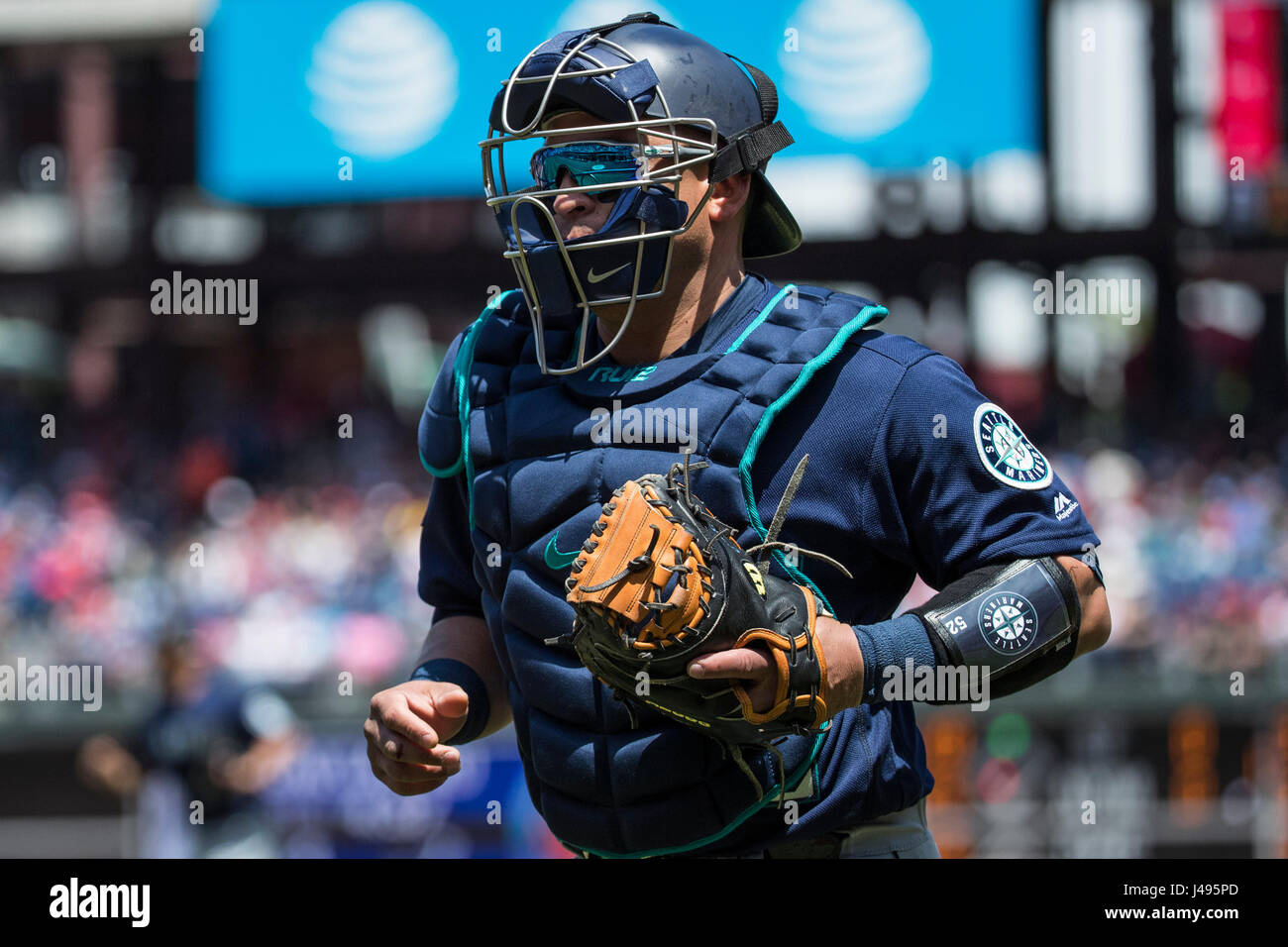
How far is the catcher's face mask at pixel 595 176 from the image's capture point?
7.44 ft

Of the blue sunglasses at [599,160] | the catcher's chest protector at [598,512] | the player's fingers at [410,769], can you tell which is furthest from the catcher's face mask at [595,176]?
the player's fingers at [410,769]

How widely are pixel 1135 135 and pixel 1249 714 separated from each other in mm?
4645

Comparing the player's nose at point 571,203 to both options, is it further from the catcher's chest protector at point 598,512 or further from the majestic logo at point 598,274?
the catcher's chest protector at point 598,512

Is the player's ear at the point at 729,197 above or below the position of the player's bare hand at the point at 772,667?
above

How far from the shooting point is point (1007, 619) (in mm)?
2096

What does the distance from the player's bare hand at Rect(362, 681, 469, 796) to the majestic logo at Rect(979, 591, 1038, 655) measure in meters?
0.79

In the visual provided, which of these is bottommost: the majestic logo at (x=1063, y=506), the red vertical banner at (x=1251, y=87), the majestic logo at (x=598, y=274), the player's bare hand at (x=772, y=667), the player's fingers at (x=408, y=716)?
the player's fingers at (x=408, y=716)

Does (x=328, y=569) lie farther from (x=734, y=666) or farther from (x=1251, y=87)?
(x=734, y=666)

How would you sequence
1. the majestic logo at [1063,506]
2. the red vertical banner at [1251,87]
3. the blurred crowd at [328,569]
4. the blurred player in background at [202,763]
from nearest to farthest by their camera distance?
the majestic logo at [1063,506] < the blurred player in background at [202,763] < the blurred crowd at [328,569] < the red vertical banner at [1251,87]

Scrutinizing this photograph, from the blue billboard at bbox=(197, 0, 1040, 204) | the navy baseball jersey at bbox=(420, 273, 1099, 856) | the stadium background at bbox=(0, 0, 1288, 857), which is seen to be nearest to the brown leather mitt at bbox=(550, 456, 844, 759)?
the navy baseball jersey at bbox=(420, 273, 1099, 856)

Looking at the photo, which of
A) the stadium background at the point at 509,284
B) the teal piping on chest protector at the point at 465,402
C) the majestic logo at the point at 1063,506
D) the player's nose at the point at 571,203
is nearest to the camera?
the majestic logo at the point at 1063,506

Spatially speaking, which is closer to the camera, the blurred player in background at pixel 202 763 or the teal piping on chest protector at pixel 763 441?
the teal piping on chest protector at pixel 763 441

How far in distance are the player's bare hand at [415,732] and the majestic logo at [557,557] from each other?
0.81ft
